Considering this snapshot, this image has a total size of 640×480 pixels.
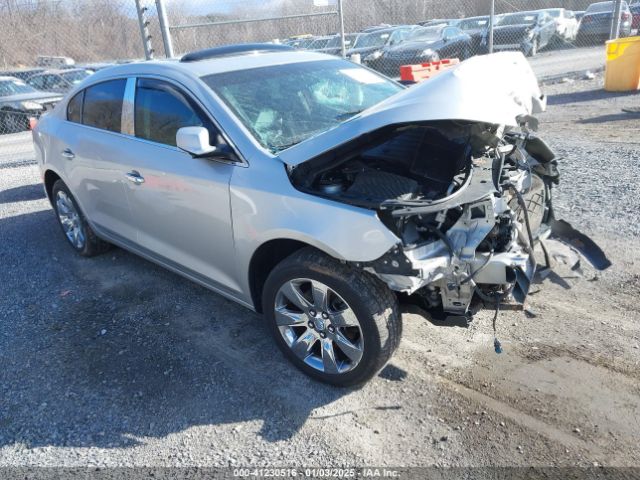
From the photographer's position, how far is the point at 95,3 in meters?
13.2

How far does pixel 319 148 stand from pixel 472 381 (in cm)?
159

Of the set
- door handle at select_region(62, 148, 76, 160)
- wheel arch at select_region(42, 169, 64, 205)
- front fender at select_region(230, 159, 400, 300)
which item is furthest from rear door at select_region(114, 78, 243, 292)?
wheel arch at select_region(42, 169, 64, 205)

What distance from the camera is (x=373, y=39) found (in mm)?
19203

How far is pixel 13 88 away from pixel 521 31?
1724cm

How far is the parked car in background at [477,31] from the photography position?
1917 centimetres

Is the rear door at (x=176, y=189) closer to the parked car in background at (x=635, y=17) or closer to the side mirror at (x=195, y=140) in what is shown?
the side mirror at (x=195, y=140)

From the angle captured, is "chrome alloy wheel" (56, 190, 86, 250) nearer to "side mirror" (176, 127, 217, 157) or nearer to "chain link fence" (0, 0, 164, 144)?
"side mirror" (176, 127, 217, 157)

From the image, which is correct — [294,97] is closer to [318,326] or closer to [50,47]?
[318,326]

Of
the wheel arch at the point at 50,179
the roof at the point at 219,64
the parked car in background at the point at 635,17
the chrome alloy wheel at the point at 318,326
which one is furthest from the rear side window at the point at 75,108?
the parked car in background at the point at 635,17

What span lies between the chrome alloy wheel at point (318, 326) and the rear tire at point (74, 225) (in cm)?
270

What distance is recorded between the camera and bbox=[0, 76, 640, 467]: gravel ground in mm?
2711

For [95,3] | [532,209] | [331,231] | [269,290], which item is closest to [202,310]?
[269,290]

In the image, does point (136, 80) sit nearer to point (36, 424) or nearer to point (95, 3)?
point (36, 424)

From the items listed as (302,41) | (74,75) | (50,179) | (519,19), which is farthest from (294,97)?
(519,19)
